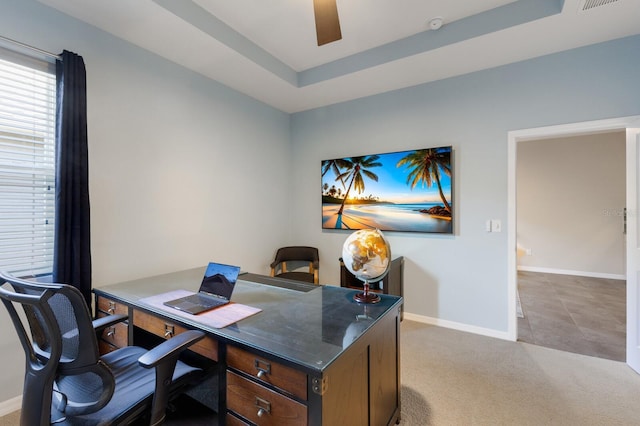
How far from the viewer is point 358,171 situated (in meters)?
3.62

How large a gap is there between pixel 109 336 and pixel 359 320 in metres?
1.73

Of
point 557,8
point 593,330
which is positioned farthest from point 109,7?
point 593,330

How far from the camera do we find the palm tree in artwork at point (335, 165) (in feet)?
12.2

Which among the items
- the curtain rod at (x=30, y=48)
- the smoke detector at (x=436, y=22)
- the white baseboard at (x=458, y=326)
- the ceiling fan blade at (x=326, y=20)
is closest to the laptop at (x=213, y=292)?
the ceiling fan blade at (x=326, y=20)

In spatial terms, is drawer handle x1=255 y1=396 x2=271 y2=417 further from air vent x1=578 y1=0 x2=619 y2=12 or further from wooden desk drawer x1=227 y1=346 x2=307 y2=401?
Answer: air vent x1=578 y1=0 x2=619 y2=12

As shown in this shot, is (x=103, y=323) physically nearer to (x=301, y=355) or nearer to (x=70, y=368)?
(x=70, y=368)

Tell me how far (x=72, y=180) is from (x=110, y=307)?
924 mm

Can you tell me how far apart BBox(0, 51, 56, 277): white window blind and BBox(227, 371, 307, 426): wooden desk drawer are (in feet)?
5.83

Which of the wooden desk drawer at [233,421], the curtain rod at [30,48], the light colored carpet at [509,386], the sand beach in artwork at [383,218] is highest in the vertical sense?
the curtain rod at [30,48]

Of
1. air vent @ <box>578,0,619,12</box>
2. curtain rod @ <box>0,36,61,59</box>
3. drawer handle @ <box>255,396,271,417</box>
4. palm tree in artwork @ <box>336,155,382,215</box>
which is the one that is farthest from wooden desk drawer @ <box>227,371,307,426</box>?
air vent @ <box>578,0,619,12</box>

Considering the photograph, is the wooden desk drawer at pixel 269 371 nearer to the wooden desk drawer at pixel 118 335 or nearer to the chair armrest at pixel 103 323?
the chair armrest at pixel 103 323

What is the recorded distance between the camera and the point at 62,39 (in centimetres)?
202

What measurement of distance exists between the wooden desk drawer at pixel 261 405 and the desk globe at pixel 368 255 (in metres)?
0.73

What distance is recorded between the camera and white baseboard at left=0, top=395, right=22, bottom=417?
1805 mm
